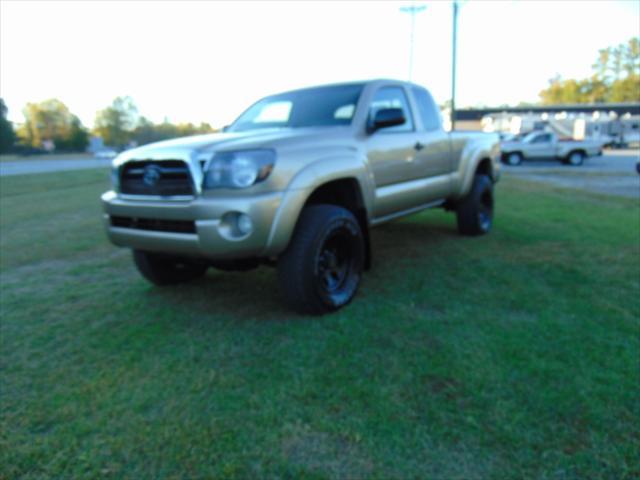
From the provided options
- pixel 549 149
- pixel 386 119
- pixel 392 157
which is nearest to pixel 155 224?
pixel 386 119

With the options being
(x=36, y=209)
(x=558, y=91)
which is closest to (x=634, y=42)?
(x=558, y=91)

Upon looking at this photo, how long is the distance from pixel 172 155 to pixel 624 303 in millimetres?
3475

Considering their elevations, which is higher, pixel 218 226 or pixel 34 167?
pixel 218 226

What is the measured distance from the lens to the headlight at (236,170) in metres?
2.90

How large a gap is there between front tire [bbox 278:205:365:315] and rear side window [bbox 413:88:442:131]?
191cm

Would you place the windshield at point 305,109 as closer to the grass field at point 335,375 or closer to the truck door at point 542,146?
the grass field at point 335,375

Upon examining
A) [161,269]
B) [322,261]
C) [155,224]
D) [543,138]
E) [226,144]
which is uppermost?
[226,144]

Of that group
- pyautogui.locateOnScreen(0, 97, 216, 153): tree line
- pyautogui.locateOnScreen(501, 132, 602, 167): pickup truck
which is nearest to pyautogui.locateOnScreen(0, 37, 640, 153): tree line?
pyautogui.locateOnScreen(0, 97, 216, 153): tree line

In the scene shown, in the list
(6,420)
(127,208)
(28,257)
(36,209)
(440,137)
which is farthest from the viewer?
(36,209)

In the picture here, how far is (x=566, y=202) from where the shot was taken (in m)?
8.52

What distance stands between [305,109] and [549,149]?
2042cm

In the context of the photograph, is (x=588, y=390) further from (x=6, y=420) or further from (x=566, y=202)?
(x=566, y=202)

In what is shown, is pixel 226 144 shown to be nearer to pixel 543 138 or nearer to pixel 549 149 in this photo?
pixel 549 149

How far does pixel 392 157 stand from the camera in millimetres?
4070
